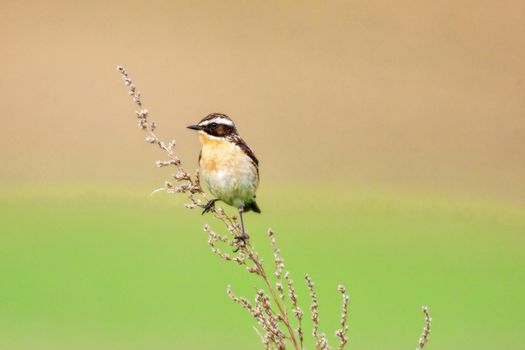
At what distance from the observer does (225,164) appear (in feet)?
18.2

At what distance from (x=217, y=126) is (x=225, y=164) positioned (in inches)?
7.8

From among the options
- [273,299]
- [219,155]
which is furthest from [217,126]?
[273,299]

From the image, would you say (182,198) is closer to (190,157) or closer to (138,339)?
(190,157)

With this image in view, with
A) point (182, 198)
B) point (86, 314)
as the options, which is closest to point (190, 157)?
point (182, 198)

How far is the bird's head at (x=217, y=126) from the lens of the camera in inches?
217

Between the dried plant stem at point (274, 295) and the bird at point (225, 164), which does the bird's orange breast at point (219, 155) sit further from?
the dried plant stem at point (274, 295)

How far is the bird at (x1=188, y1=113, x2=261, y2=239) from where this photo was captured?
18.1 feet

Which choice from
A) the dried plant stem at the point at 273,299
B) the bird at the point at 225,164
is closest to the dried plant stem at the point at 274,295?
the dried plant stem at the point at 273,299

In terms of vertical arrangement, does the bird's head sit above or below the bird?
above

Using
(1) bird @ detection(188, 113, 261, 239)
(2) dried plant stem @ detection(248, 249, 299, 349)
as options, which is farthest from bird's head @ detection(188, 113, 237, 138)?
(2) dried plant stem @ detection(248, 249, 299, 349)

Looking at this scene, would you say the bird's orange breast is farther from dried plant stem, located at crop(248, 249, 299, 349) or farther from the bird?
dried plant stem, located at crop(248, 249, 299, 349)

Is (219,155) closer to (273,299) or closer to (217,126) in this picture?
(217,126)

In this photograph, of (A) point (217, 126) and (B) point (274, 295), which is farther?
(A) point (217, 126)

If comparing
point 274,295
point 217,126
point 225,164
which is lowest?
point 274,295
